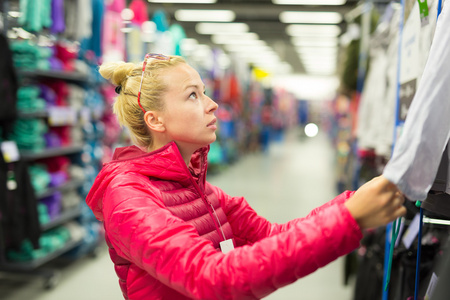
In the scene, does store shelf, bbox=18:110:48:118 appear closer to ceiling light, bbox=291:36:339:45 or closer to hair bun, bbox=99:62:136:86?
hair bun, bbox=99:62:136:86

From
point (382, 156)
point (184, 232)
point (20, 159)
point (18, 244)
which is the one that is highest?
point (184, 232)

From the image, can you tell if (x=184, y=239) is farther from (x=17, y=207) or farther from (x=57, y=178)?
(x=57, y=178)

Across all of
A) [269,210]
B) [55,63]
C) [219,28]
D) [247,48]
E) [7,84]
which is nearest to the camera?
[7,84]

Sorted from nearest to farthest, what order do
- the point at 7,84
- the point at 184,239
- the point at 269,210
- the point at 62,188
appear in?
the point at 184,239
the point at 7,84
the point at 62,188
the point at 269,210

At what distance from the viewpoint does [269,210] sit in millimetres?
6691

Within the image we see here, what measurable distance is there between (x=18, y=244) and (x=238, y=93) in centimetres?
906

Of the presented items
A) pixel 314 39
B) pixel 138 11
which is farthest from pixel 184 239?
pixel 314 39

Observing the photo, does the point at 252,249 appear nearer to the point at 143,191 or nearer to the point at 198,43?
the point at 143,191

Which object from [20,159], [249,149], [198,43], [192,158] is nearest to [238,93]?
[249,149]

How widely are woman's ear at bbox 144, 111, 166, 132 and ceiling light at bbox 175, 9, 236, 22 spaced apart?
11717mm

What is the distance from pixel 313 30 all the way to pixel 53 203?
38.9 ft

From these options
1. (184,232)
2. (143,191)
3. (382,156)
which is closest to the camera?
(184,232)

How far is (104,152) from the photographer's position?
527 cm

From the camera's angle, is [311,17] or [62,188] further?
[311,17]
